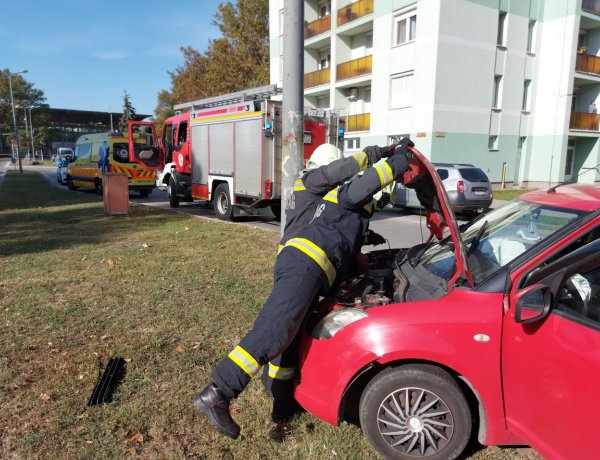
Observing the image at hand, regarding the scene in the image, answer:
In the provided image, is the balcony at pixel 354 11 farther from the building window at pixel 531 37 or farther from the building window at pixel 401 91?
the building window at pixel 531 37

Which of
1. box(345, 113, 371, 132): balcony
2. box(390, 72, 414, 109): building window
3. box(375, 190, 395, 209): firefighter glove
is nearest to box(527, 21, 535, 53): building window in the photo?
box(390, 72, 414, 109): building window

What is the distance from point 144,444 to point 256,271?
367 cm

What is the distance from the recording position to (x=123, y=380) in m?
3.38

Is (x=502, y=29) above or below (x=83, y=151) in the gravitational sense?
above

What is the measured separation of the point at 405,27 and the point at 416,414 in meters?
21.8

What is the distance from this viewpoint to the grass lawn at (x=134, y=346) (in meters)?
2.68

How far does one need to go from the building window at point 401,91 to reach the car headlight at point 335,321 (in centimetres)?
1977

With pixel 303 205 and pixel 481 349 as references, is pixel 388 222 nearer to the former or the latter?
pixel 303 205

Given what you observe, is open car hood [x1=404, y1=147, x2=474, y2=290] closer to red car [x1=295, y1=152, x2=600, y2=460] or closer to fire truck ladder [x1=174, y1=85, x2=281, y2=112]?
red car [x1=295, y1=152, x2=600, y2=460]

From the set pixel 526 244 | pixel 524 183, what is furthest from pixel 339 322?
pixel 524 183

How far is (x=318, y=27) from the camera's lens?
26.3 metres

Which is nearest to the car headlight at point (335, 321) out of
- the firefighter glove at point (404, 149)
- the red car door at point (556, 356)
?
the red car door at point (556, 356)

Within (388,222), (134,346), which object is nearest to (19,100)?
(388,222)

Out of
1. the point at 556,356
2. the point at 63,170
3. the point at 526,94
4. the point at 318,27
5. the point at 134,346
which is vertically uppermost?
the point at 318,27
